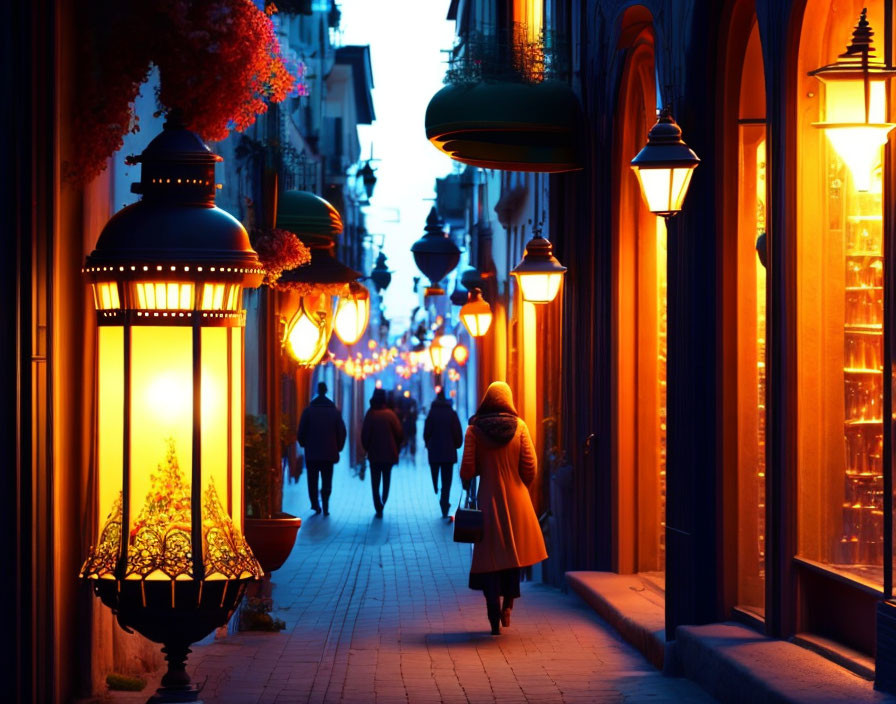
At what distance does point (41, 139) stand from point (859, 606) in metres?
4.56

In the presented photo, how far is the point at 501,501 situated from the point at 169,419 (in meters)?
4.83

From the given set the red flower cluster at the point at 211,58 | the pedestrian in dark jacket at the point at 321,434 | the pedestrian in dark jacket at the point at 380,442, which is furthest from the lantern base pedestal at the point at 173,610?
the pedestrian in dark jacket at the point at 380,442

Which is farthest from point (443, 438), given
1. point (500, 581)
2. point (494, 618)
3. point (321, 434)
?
point (494, 618)

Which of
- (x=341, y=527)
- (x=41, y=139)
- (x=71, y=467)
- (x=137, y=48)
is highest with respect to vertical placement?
(x=137, y=48)

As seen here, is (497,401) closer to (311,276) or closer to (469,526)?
(469,526)

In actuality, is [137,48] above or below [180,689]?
above

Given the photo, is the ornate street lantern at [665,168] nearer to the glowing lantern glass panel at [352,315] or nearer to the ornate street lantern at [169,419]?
the ornate street lantern at [169,419]

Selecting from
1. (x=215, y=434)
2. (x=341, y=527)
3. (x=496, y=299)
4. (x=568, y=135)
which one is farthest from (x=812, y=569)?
(x=496, y=299)

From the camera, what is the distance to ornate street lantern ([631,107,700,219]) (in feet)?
28.3

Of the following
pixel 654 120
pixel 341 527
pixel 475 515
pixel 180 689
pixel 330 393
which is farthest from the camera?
pixel 330 393

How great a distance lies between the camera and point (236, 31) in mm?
7797

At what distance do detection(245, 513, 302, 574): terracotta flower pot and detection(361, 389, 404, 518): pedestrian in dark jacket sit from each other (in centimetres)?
1236

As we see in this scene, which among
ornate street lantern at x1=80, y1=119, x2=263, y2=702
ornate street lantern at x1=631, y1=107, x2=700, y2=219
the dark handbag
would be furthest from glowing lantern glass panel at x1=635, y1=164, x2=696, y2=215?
the dark handbag

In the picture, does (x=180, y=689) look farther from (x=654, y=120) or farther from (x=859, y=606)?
(x=654, y=120)
